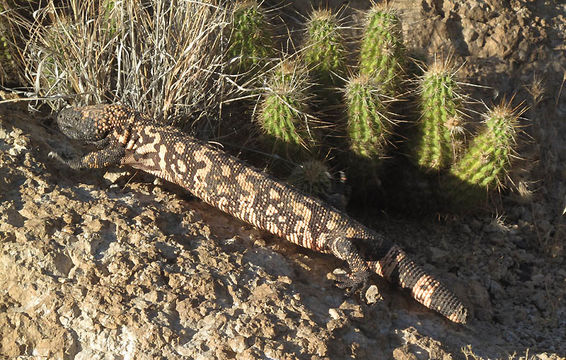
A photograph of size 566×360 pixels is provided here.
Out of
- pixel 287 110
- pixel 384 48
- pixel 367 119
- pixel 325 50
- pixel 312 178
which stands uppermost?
pixel 384 48

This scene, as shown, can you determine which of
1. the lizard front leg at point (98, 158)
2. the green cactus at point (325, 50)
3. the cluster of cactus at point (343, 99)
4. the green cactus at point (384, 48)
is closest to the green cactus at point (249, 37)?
the cluster of cactus at point (343, 99)

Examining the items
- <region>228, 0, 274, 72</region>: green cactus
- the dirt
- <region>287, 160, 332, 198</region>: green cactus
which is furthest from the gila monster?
<region>228, 0, 274, 72</region>: green cactus

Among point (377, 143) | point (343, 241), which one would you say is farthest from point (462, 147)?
point (343, 241)

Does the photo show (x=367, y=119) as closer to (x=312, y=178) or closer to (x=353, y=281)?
(x=312, y=178)

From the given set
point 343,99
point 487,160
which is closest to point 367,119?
point 343,99

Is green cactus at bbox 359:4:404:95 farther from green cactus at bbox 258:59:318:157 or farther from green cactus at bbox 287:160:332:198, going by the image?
green cactus at bbox 287:160:332:198

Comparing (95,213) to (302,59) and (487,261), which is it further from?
(487,261)
